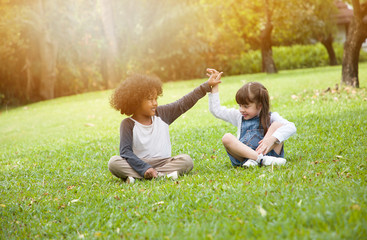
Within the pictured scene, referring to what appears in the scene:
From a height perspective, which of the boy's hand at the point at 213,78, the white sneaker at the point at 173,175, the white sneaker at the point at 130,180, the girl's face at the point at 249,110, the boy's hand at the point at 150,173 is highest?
the boy's hand at the point at 213,78

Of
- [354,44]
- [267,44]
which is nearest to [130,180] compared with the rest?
[354,44]

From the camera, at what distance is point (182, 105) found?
4711 millimetres

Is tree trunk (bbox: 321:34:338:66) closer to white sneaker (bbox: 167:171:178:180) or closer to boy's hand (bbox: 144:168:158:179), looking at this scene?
white sneaker (bbox: 167:171:178:180)

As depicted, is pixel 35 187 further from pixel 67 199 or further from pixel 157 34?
pixel 157 34

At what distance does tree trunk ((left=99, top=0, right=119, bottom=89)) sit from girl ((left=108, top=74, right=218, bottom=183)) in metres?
24.5

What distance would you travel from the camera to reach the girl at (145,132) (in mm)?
4465

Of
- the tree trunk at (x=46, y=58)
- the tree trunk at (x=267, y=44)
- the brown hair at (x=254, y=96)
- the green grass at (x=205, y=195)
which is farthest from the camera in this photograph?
the tree trunk at (x=267, y=44)

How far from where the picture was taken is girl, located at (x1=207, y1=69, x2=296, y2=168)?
4.37 metres

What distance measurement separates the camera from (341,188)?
3297 mm

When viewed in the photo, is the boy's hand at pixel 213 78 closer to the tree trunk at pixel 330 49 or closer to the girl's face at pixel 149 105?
the girl's face at pixel 149 105

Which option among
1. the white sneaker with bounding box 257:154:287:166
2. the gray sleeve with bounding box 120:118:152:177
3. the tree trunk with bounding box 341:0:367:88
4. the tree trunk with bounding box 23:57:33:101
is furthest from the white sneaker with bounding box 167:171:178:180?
the tree trunk with bounding box 23:57:33:101

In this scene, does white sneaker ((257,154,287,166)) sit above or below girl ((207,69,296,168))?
below

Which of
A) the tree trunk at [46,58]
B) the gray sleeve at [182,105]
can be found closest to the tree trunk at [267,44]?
the tree trunk at [46,58]

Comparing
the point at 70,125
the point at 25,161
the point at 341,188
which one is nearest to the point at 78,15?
the point at 70,125
